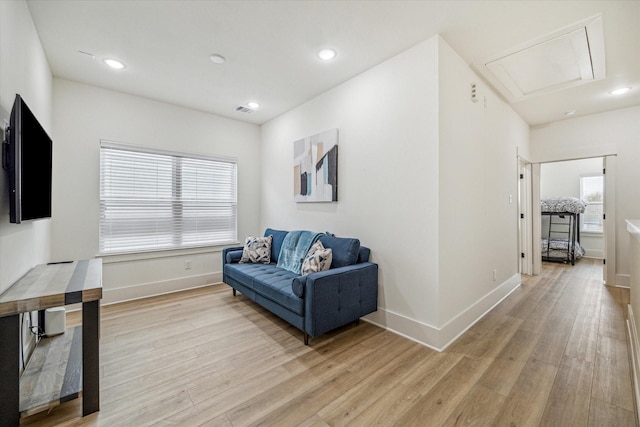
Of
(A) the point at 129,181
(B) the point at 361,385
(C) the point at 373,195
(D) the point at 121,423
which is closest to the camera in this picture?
(D) the point at 121,423

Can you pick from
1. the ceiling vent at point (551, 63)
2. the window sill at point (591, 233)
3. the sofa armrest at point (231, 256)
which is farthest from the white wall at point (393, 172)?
the window sill at point (591, 233)

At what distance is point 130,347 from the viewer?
232 cm

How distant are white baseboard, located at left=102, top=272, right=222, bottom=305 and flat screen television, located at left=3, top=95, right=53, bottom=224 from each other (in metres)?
1.61

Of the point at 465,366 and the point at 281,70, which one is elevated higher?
the point at 281,70

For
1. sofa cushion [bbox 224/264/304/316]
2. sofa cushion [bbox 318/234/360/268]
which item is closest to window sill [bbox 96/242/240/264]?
sofa cushion [bbox 224/264/304/316]

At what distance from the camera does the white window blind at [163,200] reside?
3441 mm

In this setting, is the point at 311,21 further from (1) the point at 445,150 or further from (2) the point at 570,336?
(2) the point at 570,336

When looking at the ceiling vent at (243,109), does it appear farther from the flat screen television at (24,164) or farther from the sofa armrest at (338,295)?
the sofa armrest at (338,295)

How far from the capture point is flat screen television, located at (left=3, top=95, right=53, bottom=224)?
5.18ft

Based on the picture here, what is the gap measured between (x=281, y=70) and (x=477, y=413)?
11.0 ft

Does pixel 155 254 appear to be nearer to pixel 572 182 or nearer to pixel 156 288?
pixel 156 288

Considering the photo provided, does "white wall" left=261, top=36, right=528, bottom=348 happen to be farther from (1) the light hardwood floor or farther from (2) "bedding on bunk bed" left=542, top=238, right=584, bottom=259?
(2) "bedding on bunk bed" left=542, top=238, right=584, bottom=259

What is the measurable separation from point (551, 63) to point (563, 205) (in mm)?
4631

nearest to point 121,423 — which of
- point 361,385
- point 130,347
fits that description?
point 130,347
